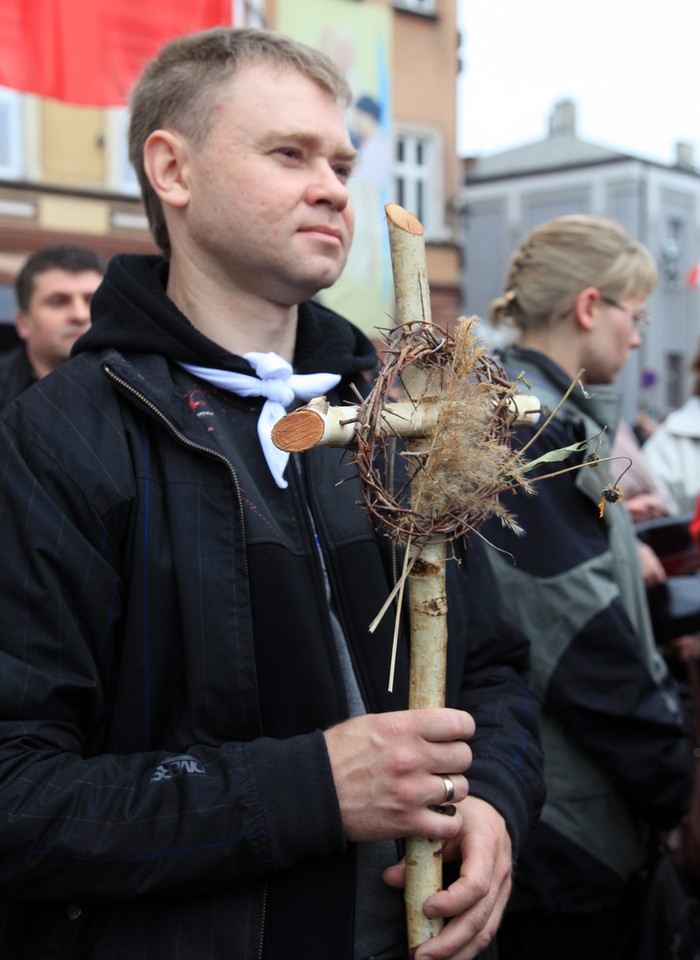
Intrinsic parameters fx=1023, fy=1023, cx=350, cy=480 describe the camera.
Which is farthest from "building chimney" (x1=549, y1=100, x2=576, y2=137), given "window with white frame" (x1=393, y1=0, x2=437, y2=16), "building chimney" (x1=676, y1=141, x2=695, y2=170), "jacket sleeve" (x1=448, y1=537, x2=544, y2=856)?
"jacket sleeve" (x1=448, y1=537, x2=544, y2=856)

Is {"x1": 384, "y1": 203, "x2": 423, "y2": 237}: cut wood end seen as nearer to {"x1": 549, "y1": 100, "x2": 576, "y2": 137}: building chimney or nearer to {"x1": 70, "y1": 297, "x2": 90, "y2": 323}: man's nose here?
{"x1": 70, "y1": 297, "x2": 90, "y2": 323}: man's nose

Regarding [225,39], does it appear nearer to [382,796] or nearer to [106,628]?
[106,628]

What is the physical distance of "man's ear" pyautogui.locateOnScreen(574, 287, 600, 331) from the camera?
288cm

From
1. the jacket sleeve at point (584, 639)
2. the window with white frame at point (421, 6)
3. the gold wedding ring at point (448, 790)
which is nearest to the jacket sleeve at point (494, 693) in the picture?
the gold wedding ring at point (448, 790)

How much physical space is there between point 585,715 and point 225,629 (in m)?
1.25

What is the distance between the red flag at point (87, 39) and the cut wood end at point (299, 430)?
3962 mm

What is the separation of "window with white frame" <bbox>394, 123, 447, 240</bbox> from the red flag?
11.8 metres

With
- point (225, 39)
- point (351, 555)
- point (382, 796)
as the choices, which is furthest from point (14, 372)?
point (382, 796)

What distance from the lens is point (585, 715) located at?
2.45m

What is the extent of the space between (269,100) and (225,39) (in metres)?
0.18

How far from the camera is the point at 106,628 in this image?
150 centimetres

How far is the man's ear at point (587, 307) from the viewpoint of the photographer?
113 inches

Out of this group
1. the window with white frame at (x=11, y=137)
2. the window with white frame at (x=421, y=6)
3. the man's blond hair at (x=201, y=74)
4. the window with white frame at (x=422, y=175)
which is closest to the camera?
the man's blond hair at (x=201, y=74)

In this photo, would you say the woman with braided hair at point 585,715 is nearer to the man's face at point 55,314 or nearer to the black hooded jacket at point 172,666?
the black hooded jacket at point 172,666
